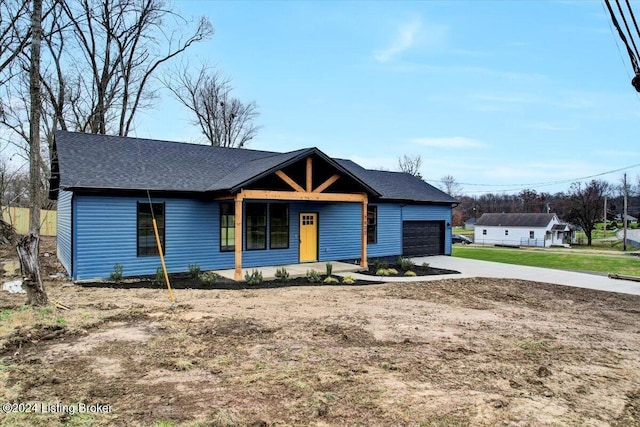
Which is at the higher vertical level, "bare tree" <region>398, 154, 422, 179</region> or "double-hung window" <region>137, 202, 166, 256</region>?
"bare tree" <region>398, 154, 422, 179</region>

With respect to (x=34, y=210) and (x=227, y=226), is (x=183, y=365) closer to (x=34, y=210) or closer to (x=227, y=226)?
(x=34, y=210)

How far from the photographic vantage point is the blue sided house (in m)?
11.8

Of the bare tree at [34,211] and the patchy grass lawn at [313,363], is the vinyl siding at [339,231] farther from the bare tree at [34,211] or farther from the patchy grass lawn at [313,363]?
the bare tree at [34,211]

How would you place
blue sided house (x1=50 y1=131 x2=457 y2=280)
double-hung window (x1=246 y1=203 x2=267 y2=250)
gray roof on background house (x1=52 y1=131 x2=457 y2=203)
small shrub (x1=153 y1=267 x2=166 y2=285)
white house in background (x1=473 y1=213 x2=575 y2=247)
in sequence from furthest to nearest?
white house in background (x1=473 y1=213 x2=575 y2=247)
double-hung window (x1=246 y1=203 x2=267 y2=250)
gray roof on background house (x1=52 y1=131 x2=457 y2=203)
blue sided house (x1=50 y1=131 x2=457 y2=280)
small shrub (x1=153 y1=267 x2=166 y2=285)

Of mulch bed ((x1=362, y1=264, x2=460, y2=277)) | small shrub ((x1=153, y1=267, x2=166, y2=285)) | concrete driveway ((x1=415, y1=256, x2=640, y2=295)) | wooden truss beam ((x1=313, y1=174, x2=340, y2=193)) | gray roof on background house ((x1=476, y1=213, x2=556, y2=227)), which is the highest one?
wooden truss beam ((x1=313, y1=174, x2=340, y2=193))

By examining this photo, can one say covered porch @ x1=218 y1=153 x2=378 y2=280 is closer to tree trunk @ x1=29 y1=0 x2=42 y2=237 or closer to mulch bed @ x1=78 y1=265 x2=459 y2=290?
mulch bed @ x1=78 y1=265 x2=459 y2=290

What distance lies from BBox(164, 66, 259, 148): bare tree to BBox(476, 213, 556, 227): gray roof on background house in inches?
1503

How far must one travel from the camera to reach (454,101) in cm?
2384

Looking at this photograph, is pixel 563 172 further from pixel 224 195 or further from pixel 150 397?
pixel 150 397

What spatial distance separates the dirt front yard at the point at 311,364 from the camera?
379 cm

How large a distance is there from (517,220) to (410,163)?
1702 centimetres

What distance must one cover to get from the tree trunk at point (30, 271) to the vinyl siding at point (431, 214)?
15031 millimetres

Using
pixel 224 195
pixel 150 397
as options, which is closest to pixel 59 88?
pixel 224 195

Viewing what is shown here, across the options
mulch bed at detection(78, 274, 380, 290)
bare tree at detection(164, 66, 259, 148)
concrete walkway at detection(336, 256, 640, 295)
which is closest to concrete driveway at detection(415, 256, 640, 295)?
concrete walkway at detection(336, 256, 640, 295)
